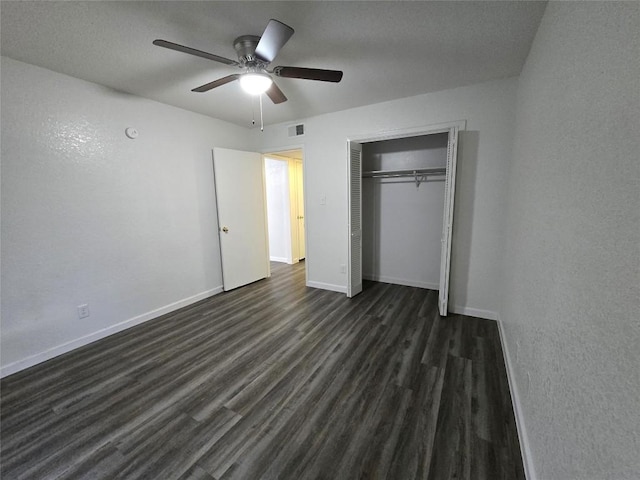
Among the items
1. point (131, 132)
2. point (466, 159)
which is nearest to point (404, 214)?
point (466, 159)

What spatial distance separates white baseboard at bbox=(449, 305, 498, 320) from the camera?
2.89 m

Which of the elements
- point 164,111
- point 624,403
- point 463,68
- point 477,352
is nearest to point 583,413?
point 624,403

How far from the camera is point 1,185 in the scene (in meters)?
2.05

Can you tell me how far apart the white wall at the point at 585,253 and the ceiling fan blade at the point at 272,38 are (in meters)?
1.32

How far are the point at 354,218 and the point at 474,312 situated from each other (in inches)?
71.0

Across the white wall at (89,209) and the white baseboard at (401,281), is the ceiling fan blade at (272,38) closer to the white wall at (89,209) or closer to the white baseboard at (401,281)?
the white wall at (89,209)

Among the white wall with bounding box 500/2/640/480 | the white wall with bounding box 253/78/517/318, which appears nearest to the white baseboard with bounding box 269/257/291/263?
the white wall with bounding box 253/78/517/318

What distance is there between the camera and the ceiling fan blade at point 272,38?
4.66 feet

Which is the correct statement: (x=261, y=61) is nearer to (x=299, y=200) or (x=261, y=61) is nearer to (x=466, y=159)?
(x=466, y=159)

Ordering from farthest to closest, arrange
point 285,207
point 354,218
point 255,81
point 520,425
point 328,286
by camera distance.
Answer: point 285,207
point 328,286
point 354,218
point 255,81
point 520,425

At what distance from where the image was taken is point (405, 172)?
377cm

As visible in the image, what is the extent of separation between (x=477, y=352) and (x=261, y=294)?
271cm

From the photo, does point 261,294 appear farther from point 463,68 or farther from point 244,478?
point 463,68

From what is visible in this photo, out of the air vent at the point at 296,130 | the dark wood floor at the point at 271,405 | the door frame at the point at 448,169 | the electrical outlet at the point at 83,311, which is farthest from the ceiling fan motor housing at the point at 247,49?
the electrical outlet at the point at 83,311
